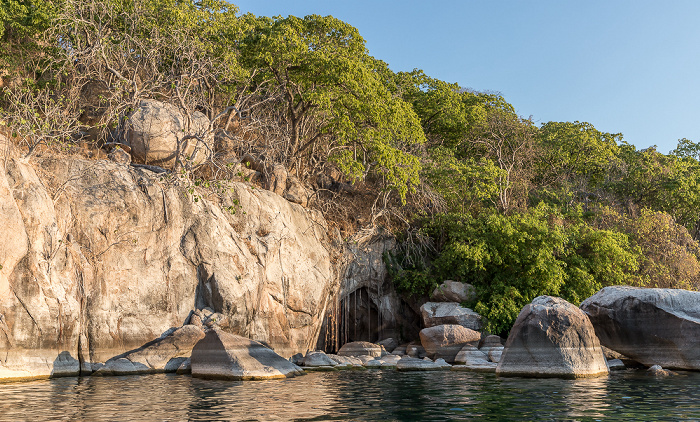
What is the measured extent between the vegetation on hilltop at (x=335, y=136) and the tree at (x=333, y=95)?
0.07 m

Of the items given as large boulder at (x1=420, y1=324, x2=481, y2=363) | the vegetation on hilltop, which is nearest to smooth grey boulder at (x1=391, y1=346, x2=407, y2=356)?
large boulder at (x1=420, y1=324, x2=481, y2=363)

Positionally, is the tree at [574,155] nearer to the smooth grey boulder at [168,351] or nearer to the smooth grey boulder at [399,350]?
the smooth grey boulder at [399,350]

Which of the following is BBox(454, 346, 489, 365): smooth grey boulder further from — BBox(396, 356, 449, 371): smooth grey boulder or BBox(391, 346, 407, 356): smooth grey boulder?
BBox(391, 346, 407, 356): smooth grey boulder

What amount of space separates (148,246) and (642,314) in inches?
571

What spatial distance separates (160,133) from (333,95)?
6.67 metres

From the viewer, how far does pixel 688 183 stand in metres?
30.0

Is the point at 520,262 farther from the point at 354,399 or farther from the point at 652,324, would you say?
the point at 354,399

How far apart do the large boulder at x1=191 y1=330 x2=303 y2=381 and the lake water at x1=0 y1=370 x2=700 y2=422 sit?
0.50m

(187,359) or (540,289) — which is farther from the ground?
(540,289)

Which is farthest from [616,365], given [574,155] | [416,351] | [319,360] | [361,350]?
[574,155]

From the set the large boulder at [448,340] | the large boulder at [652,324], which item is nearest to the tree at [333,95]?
the large boulder at [448,340]

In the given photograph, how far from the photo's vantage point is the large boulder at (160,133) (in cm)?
2022

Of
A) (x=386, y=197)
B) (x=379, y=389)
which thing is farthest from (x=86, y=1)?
(x=379, y=389)

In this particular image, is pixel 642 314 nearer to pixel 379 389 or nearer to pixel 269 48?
pixel 379 389
